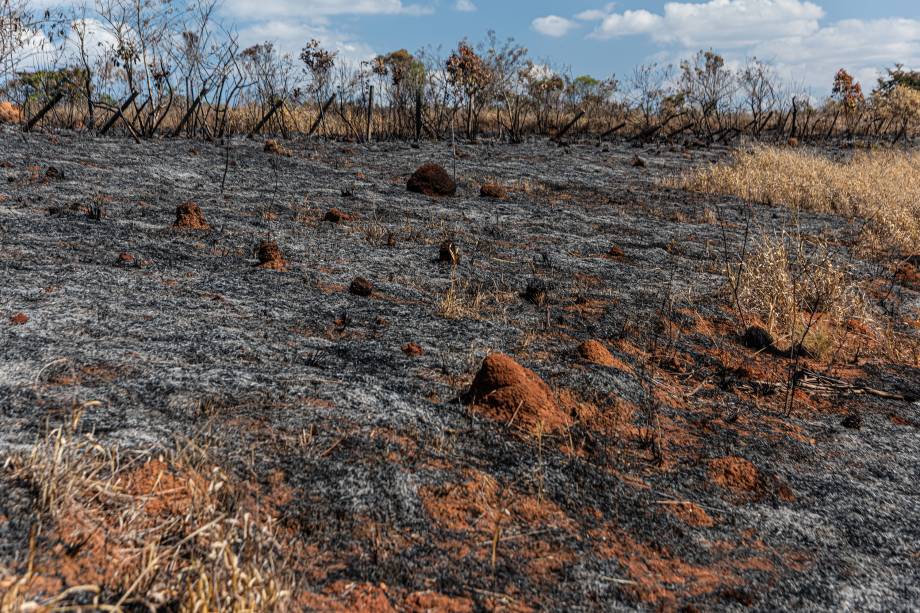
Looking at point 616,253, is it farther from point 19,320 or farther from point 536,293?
point 19,320

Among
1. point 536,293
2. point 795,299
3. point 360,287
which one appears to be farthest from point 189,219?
point 795,299

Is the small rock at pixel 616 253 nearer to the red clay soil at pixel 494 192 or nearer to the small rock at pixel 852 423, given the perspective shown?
the red clay soil at pixel 494 192

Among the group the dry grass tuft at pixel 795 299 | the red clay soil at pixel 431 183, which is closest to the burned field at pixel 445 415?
the dry grass tuft at pixel 795 299

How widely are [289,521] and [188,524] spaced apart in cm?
30

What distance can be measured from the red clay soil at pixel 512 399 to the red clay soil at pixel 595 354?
2.10ft

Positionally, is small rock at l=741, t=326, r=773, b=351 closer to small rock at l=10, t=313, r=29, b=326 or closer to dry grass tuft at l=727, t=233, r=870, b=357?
dry grass tuft at l=727, t=233, r=870, b=357

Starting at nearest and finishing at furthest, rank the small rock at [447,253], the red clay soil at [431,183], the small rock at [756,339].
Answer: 1. the small rock at [756,339]
2. the small rock at [447,253]
3. the red clay soil at [431,183]

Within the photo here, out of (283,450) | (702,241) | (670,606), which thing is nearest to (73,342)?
(283,450)

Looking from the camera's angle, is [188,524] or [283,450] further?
[283,450]

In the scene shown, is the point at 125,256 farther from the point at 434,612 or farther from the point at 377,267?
the point at 434,612

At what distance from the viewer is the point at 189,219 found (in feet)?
18.1

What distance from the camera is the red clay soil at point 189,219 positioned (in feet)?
18.0

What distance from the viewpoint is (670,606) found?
1929 mm

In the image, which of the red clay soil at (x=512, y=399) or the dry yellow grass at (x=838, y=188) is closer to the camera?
the red clay soil at (x=512, y=399)
